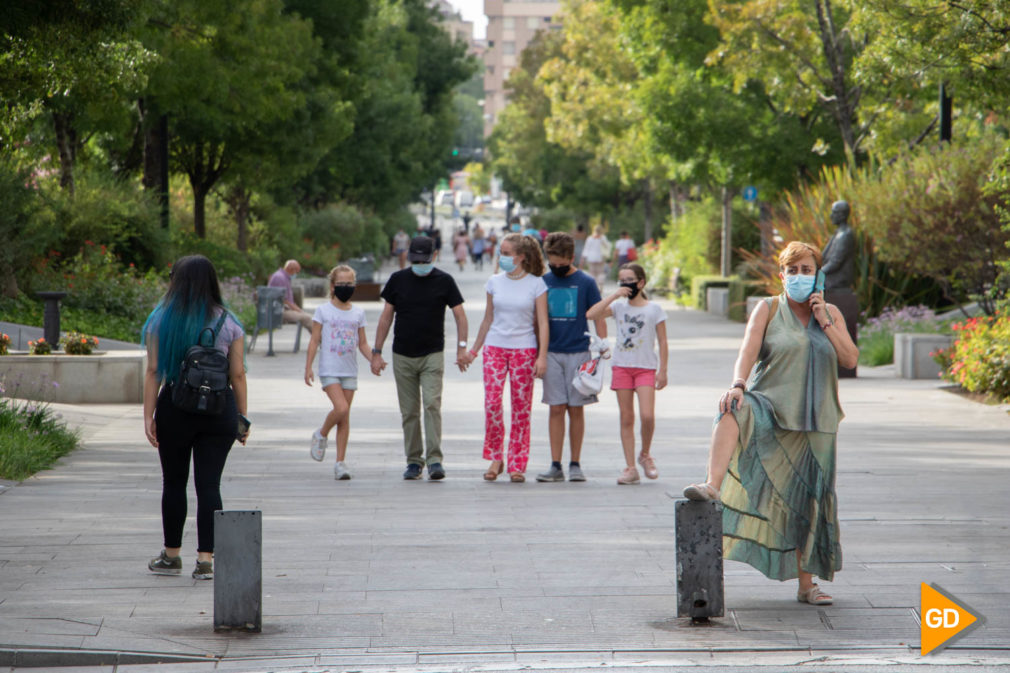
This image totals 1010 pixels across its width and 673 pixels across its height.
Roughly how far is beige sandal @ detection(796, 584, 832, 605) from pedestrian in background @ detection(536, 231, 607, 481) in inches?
148

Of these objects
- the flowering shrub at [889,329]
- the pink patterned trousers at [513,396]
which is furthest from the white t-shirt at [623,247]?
the pink patterned trousers at [513,396]

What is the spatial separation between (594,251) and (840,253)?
721 inches

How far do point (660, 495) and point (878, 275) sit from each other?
13.7 meters

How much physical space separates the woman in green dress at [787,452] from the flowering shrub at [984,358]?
26.8 ft

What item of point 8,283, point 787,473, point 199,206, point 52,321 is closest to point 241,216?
point 199,206

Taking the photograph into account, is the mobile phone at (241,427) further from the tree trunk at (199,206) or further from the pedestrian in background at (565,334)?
the tree trunk at (199,206)

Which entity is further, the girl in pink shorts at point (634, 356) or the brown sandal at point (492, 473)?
the brown sandal at point (492, 473)

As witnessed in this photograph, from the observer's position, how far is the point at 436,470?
10.5 metres

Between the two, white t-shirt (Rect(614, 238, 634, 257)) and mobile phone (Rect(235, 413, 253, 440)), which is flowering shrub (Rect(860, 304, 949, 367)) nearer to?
mobile phone (Rect(235, 413, 253, 440))

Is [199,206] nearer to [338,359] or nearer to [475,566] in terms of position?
[338,359]

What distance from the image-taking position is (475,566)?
24.3ft

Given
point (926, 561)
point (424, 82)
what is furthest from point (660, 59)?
point (424, 82)

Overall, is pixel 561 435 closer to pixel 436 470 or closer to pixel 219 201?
pixel 436 470

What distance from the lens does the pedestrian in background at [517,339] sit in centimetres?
1025
